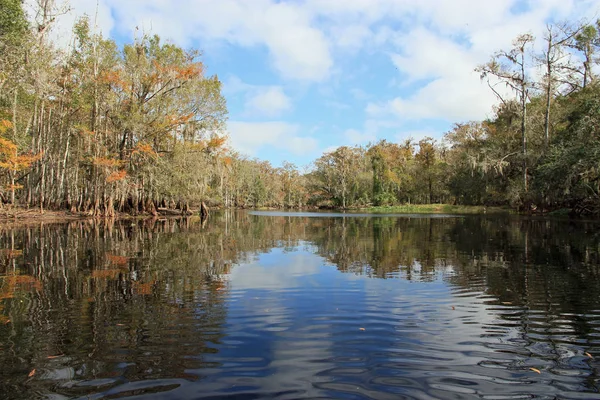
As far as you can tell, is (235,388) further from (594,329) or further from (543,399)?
(594,329)

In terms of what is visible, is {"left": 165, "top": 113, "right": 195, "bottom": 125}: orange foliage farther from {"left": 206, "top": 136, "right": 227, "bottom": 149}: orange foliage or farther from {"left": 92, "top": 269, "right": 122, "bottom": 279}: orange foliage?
{"left": 92, "top": 269, "right": 122, "bottom": 279}: orange foliage

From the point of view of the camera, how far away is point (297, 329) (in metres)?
4.87

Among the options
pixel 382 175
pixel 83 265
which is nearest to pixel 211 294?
pixel 83 265

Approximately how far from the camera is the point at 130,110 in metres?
30.2

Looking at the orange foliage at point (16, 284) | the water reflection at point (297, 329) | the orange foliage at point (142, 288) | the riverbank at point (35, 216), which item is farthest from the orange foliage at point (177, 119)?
the orange foliage at point (142, 288)

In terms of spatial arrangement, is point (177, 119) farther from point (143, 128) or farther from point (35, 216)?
point (35, 216)

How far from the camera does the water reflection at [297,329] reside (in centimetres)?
335

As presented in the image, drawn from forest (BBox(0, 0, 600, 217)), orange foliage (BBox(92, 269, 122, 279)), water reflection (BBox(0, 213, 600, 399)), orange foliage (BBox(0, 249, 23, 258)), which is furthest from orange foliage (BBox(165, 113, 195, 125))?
orange foliage (BBox(92, 269, 122, 279))

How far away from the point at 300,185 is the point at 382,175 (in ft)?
103

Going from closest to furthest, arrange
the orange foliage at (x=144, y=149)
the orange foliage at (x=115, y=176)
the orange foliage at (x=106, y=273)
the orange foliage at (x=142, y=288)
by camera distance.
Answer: the orange foliage at (x=142, y=288) < the orange foliage at (x=106, y=273) < the orange foliage at (x=115, y=176) < the orange foliage at (x=144, y=149)

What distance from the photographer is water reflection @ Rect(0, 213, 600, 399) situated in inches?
132

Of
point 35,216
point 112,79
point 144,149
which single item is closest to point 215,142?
point 144,149

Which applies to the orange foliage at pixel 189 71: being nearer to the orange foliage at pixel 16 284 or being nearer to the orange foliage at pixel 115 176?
the orange foliage at pixel 115 176

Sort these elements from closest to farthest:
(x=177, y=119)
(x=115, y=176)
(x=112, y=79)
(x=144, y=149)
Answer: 1. (x=115, y=176)
2. (x=112, y=79)
3. (x=144, y=149)
4. (x=177, y=119)
